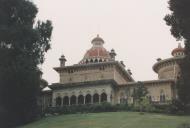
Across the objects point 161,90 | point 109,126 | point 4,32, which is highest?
point 4,32

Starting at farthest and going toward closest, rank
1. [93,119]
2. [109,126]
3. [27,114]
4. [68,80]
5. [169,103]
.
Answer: [68,80], [169,103], [27,114], [93,119], [109,126]

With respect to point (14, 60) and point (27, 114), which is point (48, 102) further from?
point (14, 60)

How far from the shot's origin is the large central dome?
73750 millimetres

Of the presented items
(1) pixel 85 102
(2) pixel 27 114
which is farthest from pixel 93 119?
(1) pixel 85 102

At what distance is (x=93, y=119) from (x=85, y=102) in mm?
18254

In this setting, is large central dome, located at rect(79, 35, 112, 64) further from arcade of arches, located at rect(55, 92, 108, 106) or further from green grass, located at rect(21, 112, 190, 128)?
green grass, located at rect(21, 112, 190, 128)

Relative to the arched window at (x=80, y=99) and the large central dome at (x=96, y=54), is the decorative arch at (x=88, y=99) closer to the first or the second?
the arched window at (x=80, y=99)

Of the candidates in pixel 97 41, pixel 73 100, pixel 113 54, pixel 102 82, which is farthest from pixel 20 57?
pixel 97 41

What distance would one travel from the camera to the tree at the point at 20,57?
52.0m

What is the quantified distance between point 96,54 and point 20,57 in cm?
2295

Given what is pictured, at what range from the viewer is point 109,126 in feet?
147

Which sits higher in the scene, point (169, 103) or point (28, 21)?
point (28, 21)

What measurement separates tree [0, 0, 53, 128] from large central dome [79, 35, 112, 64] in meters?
17.0

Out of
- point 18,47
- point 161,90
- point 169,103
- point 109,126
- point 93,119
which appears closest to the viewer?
point 109,126
